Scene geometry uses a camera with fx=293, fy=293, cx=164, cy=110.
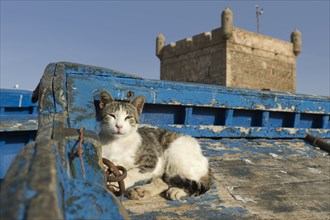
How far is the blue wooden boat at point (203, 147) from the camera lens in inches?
31.0

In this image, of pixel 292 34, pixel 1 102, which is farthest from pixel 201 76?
pixel 1 102

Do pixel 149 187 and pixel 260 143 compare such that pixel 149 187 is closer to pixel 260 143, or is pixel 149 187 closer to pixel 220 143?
pixel 220 143

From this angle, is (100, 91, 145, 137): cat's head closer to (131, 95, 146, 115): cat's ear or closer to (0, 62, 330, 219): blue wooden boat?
(131, 95, 146, 115): cat's ear

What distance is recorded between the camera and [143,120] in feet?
11.0

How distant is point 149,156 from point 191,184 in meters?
0.42

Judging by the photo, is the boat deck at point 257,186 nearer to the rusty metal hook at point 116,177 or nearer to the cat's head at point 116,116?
the rusty metal hook at point 116,177

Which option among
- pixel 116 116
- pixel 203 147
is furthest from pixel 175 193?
pixel 203 147

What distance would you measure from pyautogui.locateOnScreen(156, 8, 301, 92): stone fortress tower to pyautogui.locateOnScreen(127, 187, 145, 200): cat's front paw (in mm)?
23207

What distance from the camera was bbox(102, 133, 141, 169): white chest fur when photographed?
7.63 feet

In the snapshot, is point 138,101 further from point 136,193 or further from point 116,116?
point 136,193

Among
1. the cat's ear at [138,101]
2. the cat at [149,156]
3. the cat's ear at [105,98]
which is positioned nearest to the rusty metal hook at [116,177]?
the cat at [149,156]

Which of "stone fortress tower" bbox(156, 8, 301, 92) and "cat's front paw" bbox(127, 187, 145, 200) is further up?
"stone fortress tower" bbox(156, 8, 301, 92)

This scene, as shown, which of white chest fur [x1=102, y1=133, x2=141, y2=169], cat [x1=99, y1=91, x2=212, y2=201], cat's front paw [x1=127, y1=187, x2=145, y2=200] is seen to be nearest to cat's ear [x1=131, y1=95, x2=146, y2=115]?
cat [x1=99, y1=91, x2=212, y2=201]

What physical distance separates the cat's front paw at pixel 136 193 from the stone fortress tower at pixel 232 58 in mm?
23207
